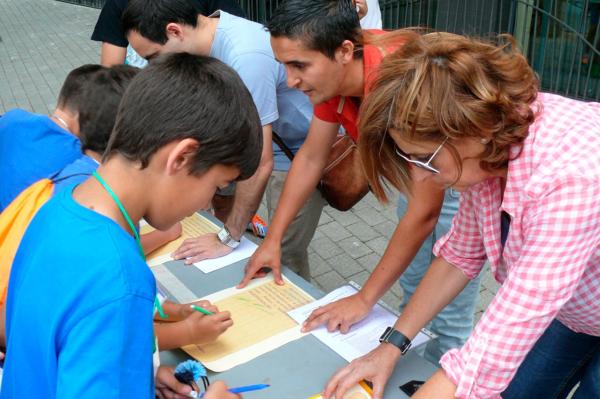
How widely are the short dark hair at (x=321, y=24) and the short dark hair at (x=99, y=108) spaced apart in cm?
46

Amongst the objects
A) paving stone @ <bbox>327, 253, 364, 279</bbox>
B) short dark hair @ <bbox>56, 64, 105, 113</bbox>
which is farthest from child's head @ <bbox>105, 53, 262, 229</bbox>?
paving stone @ <bbox>327, 253, 364, 279</bbox>

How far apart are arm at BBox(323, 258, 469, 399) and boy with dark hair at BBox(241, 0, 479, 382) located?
4 cm

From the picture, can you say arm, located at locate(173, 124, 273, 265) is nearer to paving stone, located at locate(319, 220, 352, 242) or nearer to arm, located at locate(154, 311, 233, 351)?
arm, located at locate(154, 311, 233, 351)

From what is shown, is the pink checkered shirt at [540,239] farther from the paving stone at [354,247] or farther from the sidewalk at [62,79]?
the paving stone at [354,247]

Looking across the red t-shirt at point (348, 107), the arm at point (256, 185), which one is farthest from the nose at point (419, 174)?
the arm at point (256, 185)

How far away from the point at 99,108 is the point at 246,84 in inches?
22.1

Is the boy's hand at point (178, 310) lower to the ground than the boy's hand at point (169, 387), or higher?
higher

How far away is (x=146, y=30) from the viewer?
2.21 meters

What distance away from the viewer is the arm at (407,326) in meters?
1.27

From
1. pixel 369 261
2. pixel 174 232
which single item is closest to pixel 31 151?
pixel 174 232

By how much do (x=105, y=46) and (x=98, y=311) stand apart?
2496mm

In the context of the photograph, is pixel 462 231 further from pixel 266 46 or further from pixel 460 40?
pixel 266 46

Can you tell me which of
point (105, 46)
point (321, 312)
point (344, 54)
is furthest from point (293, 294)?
point (105, 46)

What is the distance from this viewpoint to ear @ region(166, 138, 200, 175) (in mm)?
997
